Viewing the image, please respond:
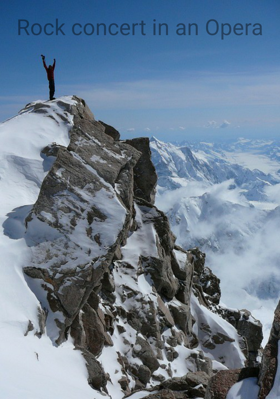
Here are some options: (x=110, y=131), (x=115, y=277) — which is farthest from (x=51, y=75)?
(x=115, y=277)

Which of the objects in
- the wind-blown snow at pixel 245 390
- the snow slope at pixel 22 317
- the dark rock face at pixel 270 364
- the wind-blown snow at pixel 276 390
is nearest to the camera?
the wind-blown snow at pixel 276 390

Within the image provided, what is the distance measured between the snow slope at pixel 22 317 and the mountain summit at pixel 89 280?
2.8 inches

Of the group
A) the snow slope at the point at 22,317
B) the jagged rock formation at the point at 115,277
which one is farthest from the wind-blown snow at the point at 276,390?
the snow slope at the point at 22,317

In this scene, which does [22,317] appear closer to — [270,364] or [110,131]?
[270,364]

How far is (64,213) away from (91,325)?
27.1 ft

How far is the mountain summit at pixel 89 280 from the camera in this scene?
17.0 m

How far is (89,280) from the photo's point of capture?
68.0 feet

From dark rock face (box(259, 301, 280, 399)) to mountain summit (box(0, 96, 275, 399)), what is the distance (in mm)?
1202

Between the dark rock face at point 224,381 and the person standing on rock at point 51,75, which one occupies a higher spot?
the person standing on rock at point 51,75

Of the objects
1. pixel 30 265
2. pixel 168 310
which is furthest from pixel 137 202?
pixel 30 265

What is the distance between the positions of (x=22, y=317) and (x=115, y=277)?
44.8 ft

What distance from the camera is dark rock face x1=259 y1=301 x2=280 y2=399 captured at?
11211 mm

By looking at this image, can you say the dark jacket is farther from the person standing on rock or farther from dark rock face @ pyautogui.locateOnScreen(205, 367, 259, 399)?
dark rock face @ pyautogui.locateOnScreen(205, 367, 259, 399)

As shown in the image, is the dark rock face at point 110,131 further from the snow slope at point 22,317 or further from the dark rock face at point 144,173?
the snow slope at point 22,317
